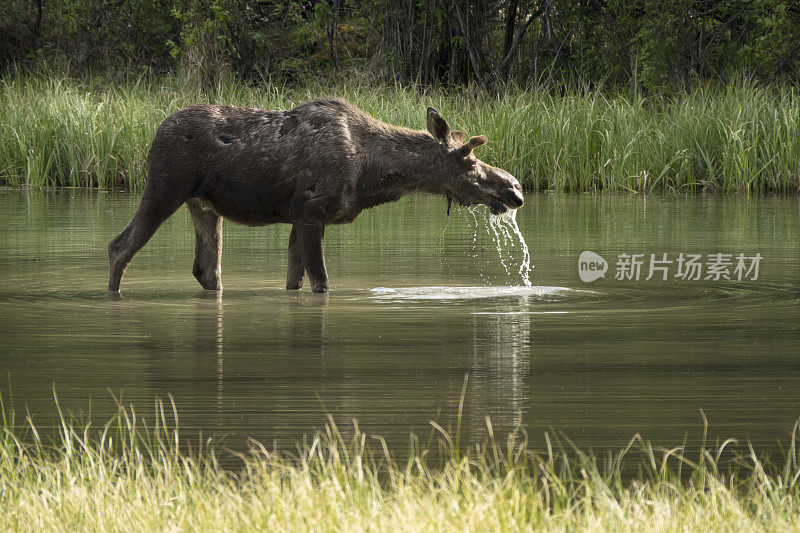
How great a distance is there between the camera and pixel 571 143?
19344 mm

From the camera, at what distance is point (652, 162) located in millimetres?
19453

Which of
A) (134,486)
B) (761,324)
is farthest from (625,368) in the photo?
(134,486)

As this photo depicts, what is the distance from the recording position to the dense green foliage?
25906mm

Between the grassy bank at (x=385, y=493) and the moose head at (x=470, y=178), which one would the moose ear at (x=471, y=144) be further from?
Answer: the grassy bank at (x=385, y=493)

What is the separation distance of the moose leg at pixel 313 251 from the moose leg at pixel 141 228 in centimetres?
94

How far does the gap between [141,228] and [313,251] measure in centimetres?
126

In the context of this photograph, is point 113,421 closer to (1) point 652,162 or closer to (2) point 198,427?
(2) point 198,427

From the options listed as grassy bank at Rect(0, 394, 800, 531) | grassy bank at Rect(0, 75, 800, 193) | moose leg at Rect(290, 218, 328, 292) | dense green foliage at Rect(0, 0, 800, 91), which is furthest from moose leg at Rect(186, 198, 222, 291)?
dense green foliage at Rect(0, 0, 800, 91)

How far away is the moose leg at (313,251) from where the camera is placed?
9.35m

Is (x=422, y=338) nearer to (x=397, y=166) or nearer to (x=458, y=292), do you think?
(x=458, y=292)

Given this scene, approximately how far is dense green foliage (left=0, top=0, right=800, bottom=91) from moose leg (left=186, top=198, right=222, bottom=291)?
50.2 feet

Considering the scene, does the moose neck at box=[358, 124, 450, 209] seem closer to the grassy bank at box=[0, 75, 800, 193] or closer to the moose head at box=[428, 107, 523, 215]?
the moose head at box=[428, 107, 523, 215]

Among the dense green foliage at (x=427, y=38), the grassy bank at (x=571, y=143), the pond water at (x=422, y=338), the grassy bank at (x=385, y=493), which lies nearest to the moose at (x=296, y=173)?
the pond water at (x=422, y=338)

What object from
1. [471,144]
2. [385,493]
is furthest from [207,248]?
[385,493]
